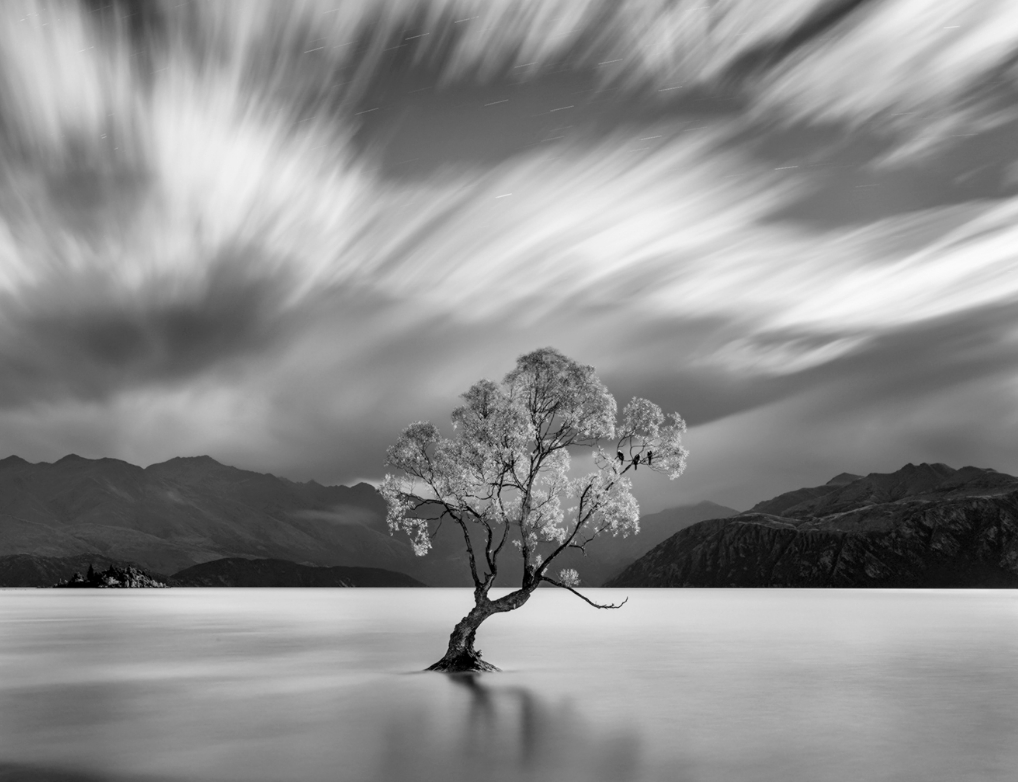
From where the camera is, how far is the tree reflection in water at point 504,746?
30453mm

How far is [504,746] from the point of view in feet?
116

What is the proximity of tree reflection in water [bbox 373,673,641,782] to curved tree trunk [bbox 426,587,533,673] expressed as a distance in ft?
22.5

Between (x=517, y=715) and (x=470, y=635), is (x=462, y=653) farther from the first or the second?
(x=517, y=715)

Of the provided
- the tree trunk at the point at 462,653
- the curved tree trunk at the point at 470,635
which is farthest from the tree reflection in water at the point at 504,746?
the tree trunk at the point at 462,653

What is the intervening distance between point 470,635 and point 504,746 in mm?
22419

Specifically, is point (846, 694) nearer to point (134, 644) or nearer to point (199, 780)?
point (199, 780)

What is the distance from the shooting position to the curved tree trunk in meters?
53.5

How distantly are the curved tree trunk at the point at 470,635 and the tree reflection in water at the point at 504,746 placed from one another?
22.5 feet

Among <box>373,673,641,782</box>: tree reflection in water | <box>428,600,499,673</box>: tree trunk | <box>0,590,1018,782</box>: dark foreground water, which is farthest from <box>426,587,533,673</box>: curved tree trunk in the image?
<box>373,673,641,782</box>: tree reflection in water

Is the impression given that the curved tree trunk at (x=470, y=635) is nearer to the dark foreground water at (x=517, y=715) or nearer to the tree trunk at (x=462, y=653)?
the tree trunk at (x=462, y=653)

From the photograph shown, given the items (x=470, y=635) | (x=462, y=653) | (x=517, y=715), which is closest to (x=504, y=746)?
(x=517, y=715)

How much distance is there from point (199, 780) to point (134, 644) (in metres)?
84.7

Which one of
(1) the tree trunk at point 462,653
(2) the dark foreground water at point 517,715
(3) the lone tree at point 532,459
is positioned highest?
(3) the lone tree at point 532,459

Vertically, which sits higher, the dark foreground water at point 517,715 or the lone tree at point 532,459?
the lone tree at point 532,459
